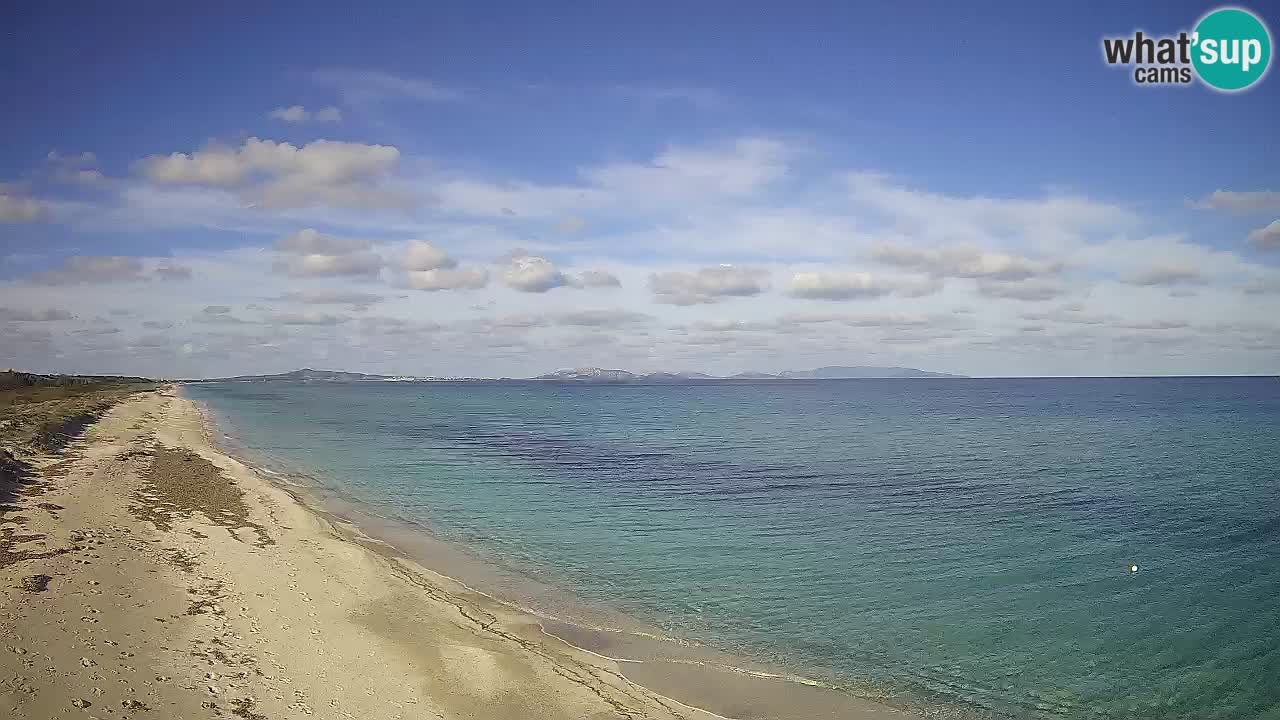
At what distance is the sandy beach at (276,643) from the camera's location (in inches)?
431

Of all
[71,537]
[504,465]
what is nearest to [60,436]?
[504,465]

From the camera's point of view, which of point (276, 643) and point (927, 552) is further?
point (927, 552)

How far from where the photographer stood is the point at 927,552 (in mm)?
22703

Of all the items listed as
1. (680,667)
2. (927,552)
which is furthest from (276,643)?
(927,552)

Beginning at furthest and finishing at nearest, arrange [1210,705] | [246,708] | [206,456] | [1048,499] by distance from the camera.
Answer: [206,456] < [1048,499] < [1210,705] < [246,708]

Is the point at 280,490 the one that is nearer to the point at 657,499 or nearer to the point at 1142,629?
Answer: the point at 657,499

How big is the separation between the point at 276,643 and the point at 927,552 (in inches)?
713

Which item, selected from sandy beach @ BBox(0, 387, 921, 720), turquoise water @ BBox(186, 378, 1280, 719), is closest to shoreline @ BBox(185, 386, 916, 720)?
sandy beach @ BBox(0, 387, 921, 720)

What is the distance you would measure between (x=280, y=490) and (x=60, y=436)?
23.0 meters

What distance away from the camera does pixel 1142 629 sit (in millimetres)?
16328

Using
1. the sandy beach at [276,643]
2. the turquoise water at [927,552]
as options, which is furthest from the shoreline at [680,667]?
the turquoise water at [927,552]

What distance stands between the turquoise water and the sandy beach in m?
2.92

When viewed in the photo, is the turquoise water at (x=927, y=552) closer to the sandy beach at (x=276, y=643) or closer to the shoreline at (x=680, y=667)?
the shoreline at (x=680, y=667)

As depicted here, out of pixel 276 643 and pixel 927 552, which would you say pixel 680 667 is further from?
pixel 927 552
